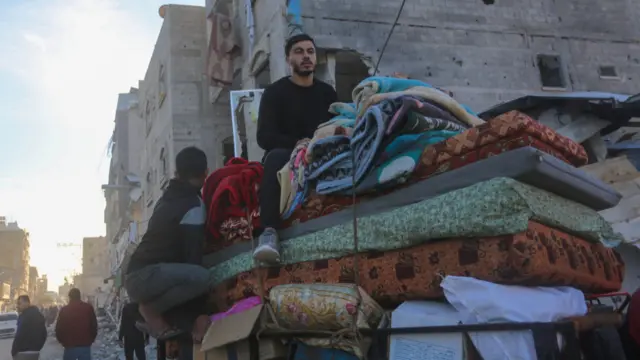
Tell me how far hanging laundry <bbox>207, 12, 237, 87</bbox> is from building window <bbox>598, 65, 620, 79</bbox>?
10.5 m

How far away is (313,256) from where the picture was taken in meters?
2.80

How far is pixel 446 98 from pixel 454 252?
0.91 meters

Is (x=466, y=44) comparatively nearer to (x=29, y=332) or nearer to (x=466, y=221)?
(x=29, y=332)

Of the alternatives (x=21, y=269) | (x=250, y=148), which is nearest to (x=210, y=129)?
(x=250, y=148)

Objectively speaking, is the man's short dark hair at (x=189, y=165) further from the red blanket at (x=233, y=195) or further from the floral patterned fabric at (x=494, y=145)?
the floral patterned fabric at (x=494, y=145)

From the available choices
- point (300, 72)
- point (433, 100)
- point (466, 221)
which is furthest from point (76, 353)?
point (466, 221)

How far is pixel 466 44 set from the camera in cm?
1372

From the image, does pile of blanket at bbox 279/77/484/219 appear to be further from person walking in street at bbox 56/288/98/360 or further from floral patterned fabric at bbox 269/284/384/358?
person walking in street at bbox 56/288/98/360

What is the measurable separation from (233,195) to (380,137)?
1467 millimetres

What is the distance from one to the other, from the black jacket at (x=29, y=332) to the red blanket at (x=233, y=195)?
5.62 metres

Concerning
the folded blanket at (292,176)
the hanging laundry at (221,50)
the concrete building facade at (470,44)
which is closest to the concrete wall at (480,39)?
the concrete building facade at (470,44)

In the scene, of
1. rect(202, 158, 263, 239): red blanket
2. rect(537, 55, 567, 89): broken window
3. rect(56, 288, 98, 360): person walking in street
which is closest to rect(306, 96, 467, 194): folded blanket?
rect(202, 158, 263, 239): red blanket

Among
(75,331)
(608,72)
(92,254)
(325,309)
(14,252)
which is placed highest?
(14,252)

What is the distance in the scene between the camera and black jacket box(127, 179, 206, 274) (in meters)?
3.43
